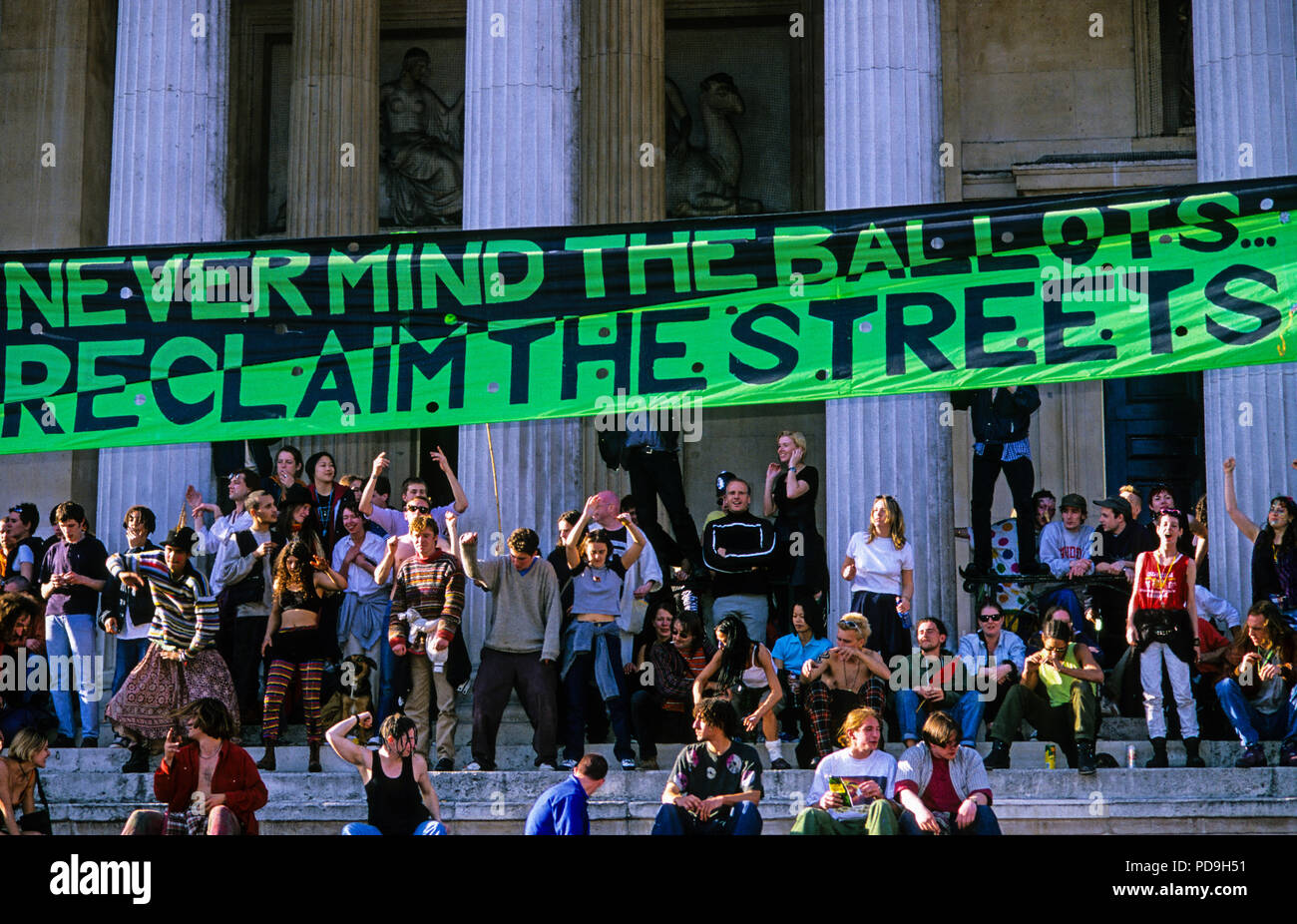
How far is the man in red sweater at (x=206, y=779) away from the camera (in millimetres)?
14719

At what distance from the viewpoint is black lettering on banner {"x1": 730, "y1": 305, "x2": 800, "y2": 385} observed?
643 inches

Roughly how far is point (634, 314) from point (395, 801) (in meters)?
4.68

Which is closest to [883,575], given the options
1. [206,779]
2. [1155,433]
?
[206,779]

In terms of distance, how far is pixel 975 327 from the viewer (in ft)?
53.2

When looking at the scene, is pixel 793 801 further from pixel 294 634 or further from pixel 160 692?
pixel 160 692

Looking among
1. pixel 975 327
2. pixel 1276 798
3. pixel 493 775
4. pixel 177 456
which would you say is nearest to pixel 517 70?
pixel 177 456

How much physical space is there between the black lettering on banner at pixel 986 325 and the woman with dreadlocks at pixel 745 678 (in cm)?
304

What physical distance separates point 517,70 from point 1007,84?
9128mm

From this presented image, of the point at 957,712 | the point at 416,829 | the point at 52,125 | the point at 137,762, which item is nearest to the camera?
the point at 416,829

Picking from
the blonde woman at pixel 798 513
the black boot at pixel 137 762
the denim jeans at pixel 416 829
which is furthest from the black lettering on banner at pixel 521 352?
the black boot at pixel 137 762

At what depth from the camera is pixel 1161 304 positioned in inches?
626

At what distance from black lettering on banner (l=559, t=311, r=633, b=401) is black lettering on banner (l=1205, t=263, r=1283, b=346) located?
4.83 metres

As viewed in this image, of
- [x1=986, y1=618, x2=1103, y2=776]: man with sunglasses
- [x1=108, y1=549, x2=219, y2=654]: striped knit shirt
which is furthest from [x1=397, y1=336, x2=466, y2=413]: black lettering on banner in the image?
[x1=986, y1=618, x2=1103, y2=776]: man with sunglasses
